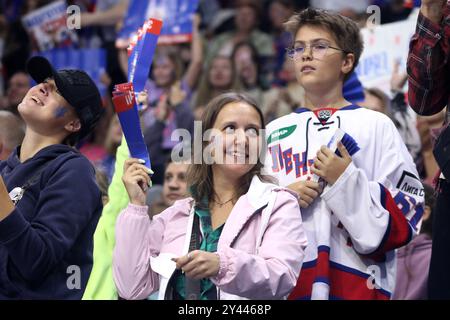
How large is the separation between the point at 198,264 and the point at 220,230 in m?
0.44

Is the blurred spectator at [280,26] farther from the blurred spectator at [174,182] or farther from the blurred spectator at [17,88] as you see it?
the blurred spectator at [174,182]

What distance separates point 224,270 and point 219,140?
0.70 meters

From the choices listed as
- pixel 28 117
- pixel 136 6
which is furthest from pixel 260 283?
pixel 136 6

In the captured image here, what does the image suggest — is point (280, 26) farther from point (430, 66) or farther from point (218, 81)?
point (430, 66)

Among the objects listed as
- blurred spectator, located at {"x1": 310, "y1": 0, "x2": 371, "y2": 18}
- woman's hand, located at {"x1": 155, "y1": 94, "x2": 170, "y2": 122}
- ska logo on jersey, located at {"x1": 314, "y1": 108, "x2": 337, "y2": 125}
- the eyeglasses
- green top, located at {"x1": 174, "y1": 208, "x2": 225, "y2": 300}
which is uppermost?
the eyeglasses

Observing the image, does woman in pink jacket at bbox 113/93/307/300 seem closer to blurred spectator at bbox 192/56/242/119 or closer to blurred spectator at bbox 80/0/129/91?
blurred spectator at bbox 192/56/242/119

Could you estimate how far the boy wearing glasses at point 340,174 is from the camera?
406 centimetres

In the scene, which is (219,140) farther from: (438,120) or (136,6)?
(136,6)

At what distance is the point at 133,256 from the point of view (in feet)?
12.5

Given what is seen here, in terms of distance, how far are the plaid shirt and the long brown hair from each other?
2.23 ft

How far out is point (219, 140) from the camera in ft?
13.3

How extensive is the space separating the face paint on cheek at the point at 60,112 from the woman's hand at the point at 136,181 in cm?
37

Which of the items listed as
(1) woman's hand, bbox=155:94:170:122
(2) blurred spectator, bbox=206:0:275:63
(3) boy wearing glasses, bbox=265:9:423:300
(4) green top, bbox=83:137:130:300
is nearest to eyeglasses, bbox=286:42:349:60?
(3) boy wearing glasses, bbox=265:9:423:300

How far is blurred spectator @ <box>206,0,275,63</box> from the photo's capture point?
328 inches
